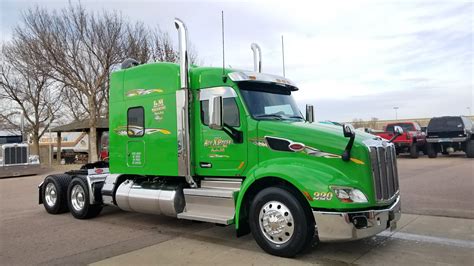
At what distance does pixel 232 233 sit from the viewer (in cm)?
707

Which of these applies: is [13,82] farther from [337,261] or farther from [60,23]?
[337,261]

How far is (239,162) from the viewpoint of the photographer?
6.30 meters

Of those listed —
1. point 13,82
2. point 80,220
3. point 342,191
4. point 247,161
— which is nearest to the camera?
point 342,191

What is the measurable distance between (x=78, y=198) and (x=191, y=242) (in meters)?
3.69

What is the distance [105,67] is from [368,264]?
20259 millimetres

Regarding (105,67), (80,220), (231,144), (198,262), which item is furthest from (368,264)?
(105,67)

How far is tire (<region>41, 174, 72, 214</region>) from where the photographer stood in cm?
923

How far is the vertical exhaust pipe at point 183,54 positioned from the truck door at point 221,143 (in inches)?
13.5

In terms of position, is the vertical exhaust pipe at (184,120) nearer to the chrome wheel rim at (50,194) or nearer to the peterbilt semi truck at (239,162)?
the peterbilt semi truck at (239,162)

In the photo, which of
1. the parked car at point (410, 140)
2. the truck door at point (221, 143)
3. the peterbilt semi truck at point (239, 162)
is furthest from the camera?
the parked car at point (410, 140)

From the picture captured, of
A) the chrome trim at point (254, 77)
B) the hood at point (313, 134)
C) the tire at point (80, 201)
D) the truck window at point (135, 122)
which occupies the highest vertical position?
the chrome trim at point (254, 77)

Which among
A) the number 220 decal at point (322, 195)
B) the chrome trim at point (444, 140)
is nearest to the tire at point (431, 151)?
the chrome trim at point (444, 140)

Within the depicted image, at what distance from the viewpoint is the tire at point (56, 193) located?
9.23 metres

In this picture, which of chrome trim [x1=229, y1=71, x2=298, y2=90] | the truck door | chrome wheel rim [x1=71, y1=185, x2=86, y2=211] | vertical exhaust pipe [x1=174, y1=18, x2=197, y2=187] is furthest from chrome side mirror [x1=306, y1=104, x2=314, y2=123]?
chrome wheel rim [x1=71, y1=185, x2=86, y2=211]
